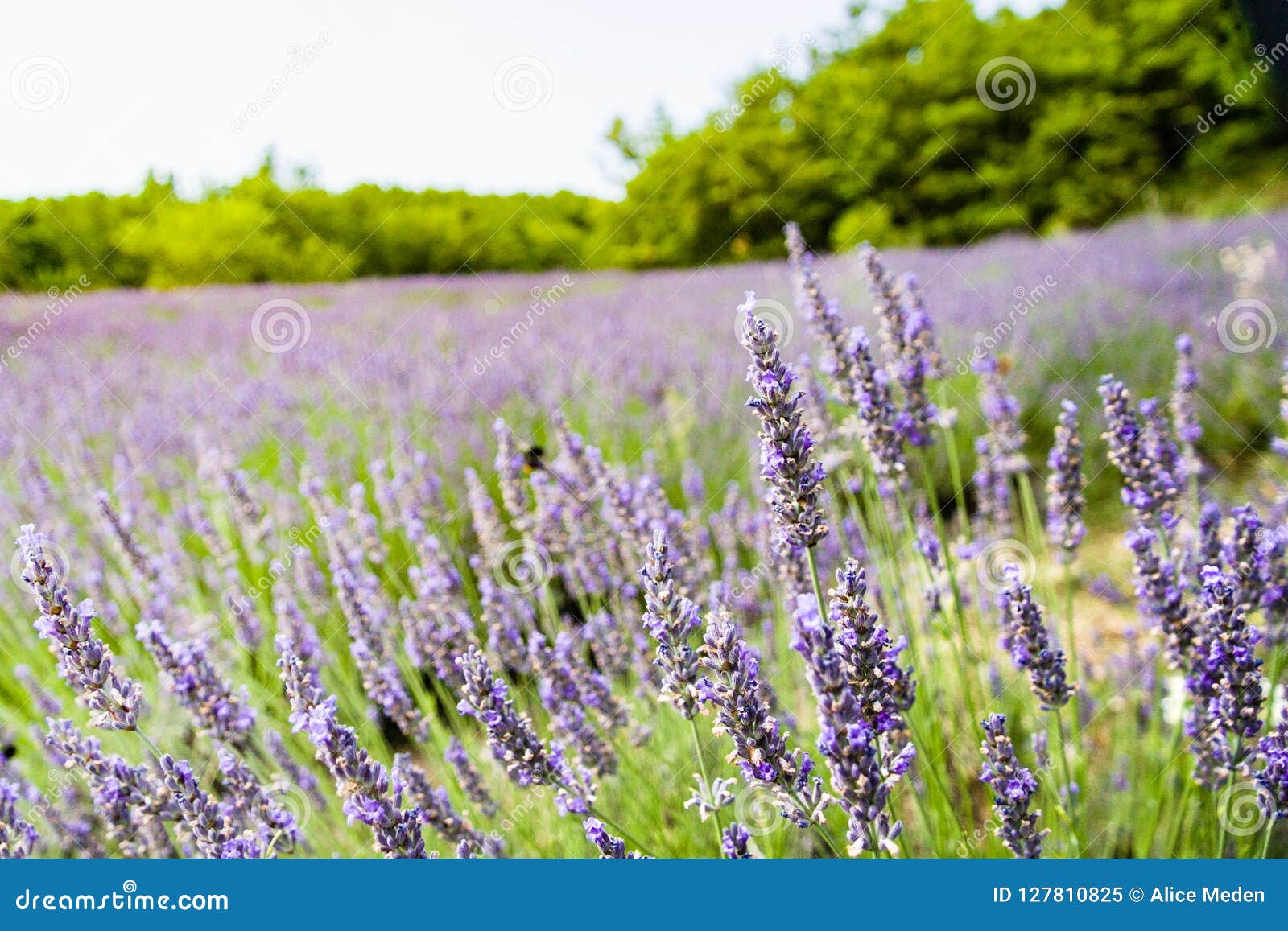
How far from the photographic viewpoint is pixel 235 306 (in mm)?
8523

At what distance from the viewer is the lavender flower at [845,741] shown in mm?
723

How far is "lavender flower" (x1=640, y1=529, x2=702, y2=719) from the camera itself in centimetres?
83

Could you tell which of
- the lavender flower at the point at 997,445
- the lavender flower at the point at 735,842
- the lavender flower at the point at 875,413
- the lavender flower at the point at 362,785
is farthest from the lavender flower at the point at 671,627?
the lavender flower at the point at 997,445

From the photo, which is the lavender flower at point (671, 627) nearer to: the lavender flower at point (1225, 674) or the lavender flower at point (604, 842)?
the lavender flower at point (604, 842)

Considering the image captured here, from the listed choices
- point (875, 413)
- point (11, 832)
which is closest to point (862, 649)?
point (875, 413)

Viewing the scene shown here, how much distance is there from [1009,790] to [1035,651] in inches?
7.5

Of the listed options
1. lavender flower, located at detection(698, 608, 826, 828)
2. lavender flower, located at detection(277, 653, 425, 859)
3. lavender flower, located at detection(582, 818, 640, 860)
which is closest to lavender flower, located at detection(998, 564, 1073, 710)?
lavender flower, located at detection(698, 608, 826, 828)

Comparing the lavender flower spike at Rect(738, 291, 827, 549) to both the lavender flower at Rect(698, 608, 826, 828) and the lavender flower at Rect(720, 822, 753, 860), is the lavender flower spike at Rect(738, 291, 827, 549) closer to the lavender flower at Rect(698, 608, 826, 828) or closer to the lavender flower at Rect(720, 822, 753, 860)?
the lavender flower at Rect(698, 608, 826, 828)

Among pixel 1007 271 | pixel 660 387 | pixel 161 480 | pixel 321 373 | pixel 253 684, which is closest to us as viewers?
pixel 253 684

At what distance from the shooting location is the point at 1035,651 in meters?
1.01
